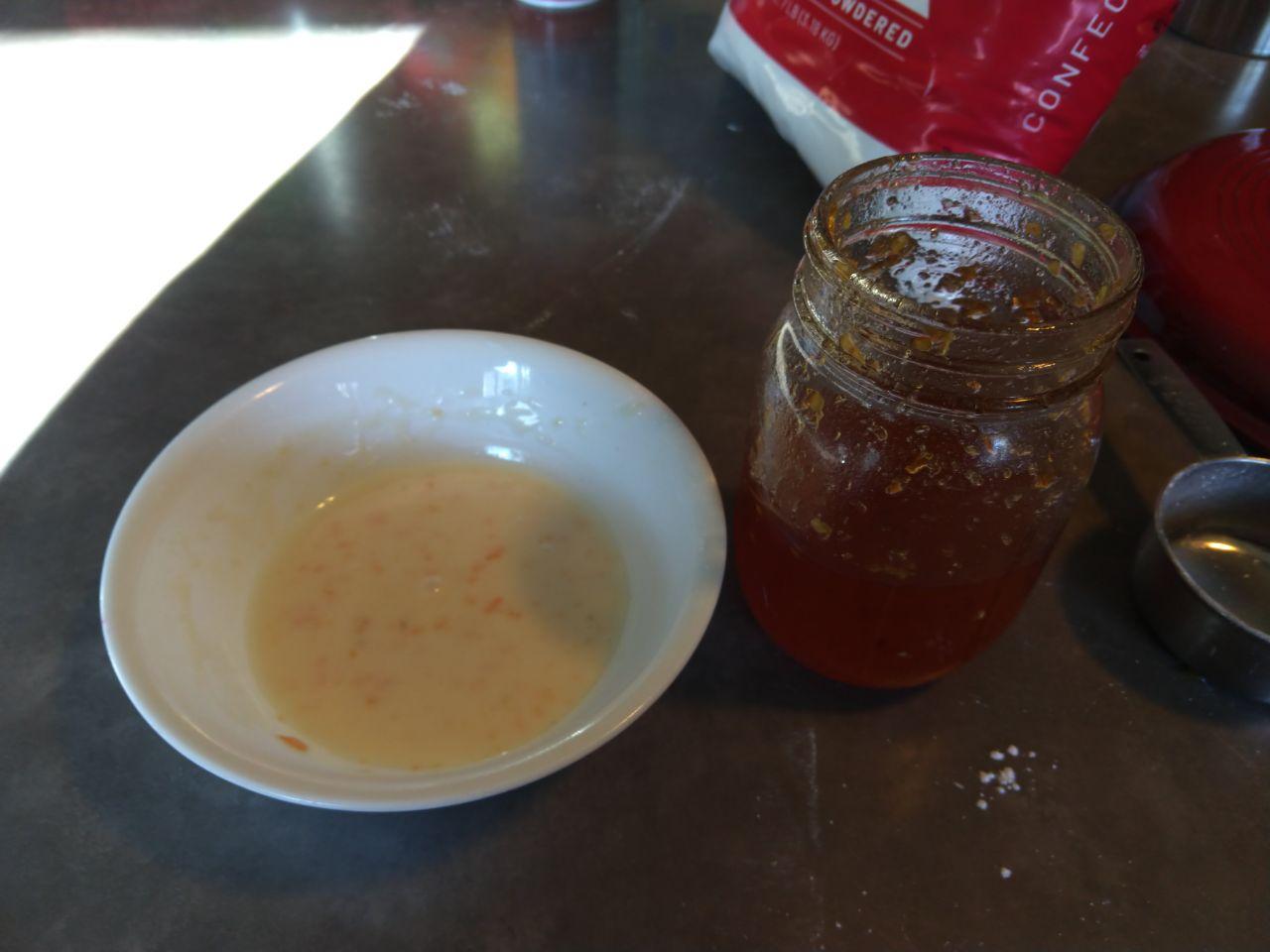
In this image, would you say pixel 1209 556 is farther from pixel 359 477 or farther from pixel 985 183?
pixel 359 477

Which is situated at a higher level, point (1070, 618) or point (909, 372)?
point (909, 372)

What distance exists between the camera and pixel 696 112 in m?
1.26

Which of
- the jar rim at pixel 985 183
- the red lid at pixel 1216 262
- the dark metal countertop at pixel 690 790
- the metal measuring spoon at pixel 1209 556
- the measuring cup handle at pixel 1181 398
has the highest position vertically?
the jar rim at pixel 985 183

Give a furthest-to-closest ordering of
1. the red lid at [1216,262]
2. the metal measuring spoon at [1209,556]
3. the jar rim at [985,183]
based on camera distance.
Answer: the red lid at [1216,262]
the metal measuring spoon at [1209,556]
the jar rim at [985,183]

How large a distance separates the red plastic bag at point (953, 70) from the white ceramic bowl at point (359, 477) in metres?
0.49

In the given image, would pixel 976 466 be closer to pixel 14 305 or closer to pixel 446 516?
pixel 446 516

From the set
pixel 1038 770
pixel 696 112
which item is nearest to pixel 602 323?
pixel 696 112

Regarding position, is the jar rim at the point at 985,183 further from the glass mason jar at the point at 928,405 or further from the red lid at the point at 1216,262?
the red lid at the point at 1216,262

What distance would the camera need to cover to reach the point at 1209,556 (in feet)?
2.35

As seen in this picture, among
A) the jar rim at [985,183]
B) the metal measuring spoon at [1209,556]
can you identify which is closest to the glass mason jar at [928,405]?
the jar rim at [985,183]

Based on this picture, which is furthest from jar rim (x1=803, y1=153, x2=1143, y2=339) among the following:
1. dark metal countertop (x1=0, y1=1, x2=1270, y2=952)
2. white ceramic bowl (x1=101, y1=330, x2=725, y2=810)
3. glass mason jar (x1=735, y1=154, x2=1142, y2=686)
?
dark metal countertop (x1=0, y1=1, x2=1270, y2=952)

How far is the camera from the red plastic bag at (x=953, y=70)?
0.87 m

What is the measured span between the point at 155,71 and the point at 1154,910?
153cm

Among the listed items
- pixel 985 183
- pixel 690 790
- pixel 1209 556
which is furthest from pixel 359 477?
pixel 1209 556
